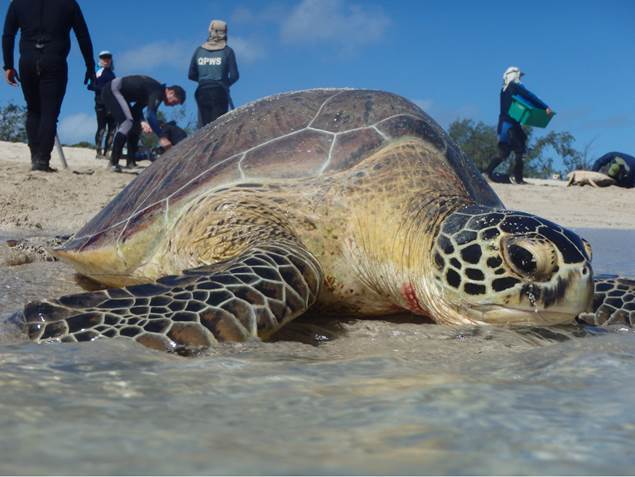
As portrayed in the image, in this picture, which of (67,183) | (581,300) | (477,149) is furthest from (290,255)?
(477,149)

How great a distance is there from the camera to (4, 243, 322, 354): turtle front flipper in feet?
6.00

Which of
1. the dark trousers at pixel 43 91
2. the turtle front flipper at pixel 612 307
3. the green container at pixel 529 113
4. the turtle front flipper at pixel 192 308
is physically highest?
the green container at pixel 529 113

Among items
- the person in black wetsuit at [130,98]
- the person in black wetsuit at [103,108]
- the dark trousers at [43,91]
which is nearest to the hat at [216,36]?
the person in black wetsuit at [130,98]

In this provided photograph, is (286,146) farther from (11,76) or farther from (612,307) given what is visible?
(11,76)

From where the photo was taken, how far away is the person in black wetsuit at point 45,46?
7.12 m

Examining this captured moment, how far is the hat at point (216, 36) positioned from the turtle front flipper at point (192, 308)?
6742 mm

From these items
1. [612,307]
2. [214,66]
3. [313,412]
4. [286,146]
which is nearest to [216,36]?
[214,66]

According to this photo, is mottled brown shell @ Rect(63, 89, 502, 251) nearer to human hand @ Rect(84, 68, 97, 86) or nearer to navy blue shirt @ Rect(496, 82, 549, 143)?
human hand @ Rect(84, 68, 97, 86)

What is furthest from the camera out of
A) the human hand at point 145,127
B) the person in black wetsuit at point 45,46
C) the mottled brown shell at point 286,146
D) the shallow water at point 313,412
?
the human hand at point 145,127

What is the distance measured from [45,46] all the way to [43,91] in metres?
0.44

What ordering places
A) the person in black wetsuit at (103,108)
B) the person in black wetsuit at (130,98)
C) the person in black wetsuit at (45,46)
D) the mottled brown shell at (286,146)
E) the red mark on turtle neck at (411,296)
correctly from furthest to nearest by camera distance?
the person in black wetsuit at (103,108)
the person in black wetsuit at (130,98)
the person in black wetsuit at (45,46)
the mottled brown shell at (286,146)
the red mark on turtle neck at (411,296)

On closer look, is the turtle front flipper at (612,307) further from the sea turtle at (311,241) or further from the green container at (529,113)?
the green container at (529,113)

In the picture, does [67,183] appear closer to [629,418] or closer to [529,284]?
[529,284]

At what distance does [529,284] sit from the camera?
2277 millimetres
